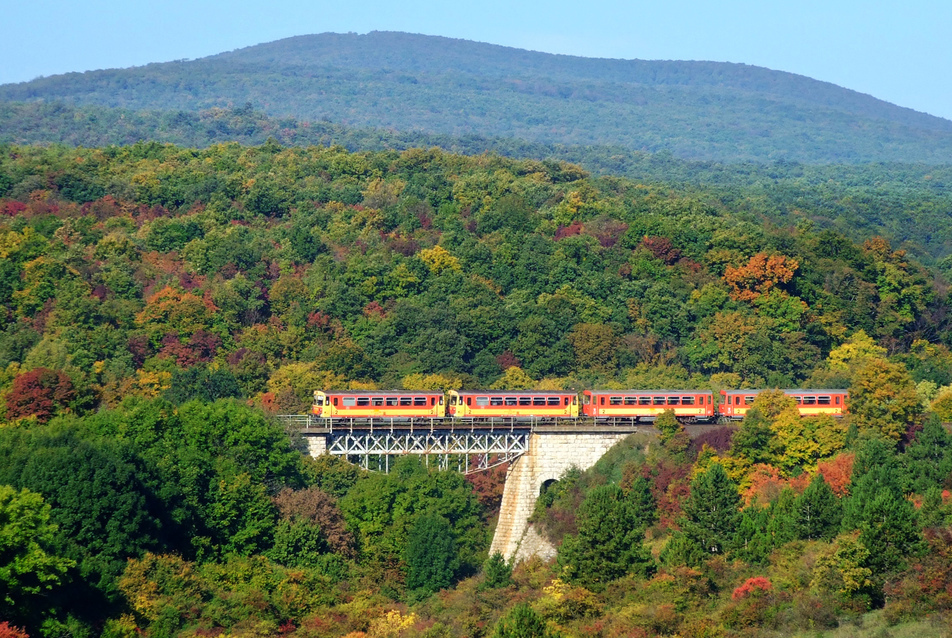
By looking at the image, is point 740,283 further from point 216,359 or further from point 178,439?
point 178,439

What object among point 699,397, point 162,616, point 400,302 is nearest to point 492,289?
point 400,302

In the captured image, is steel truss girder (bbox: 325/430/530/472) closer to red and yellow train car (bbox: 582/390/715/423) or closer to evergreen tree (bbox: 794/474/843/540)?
red and yellow train car (bbox: 582/390/715/423)

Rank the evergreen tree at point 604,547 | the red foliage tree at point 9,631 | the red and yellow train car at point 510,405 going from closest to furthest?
the red foliage tree at point 9,631 → the evergreen tree at point 604,547 → the red and yellow train car at point 510,405

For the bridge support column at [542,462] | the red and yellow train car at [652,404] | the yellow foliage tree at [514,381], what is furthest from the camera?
the yellow foliage tree at [514,381]

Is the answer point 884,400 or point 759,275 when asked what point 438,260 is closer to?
point 759,275

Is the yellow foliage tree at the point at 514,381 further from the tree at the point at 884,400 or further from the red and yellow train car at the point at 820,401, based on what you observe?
the tree at the point at 884,400

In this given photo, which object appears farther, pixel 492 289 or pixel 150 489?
pixel 492 289

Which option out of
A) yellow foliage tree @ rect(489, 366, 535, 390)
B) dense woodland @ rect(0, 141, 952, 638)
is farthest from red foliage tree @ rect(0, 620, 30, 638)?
yellow foliage tree @ rect(489, 366, 535, 390)

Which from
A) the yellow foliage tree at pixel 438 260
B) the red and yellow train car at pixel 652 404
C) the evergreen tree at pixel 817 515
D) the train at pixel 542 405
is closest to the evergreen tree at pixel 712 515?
the evergreen tree at pixel 817 515
